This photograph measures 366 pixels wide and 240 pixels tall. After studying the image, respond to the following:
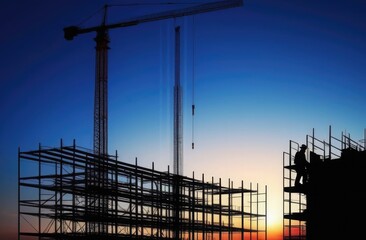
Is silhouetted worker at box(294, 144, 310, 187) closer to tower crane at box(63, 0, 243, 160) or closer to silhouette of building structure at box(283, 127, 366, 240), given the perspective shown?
silhouette of building structure at box(283, 127, 366, 240)

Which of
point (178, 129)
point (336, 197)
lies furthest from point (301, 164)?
point (178, 129)

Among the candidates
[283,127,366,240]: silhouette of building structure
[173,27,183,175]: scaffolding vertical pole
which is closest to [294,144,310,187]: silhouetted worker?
[283,127,366,240]: silhouette of building structure

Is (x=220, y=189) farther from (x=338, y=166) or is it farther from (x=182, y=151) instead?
(x=338, y=166)

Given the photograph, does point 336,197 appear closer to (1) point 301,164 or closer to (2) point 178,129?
(1) point 301,164

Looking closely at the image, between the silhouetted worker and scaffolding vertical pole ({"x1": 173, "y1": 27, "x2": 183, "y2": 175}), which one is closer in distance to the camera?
the silhouetted worker

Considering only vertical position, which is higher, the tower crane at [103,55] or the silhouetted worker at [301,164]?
the tower crane at [103,55]

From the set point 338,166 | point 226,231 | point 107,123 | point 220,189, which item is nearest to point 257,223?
point 226,231

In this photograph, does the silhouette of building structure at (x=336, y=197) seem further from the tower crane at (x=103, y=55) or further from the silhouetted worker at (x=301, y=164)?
the tower crane at (x=103, y=55)

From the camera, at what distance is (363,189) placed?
1703 centimetres

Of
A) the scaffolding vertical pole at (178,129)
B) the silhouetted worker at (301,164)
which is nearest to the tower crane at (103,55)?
the scaffolding vertical pole at (178,129)

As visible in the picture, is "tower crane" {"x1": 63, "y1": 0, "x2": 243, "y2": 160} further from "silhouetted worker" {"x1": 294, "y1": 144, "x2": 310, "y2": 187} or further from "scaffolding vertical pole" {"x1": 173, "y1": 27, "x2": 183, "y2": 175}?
"silhouetted worker" {"x1": 294, "y1": 144, "x2": 310, "y2": 187}

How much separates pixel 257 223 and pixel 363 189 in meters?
22.2

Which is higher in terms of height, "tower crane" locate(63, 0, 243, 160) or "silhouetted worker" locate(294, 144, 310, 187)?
"tower crane" locate(63, 0, 243, 160)

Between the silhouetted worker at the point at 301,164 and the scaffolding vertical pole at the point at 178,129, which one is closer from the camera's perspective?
the silhouetted worker at the point at 301,164
